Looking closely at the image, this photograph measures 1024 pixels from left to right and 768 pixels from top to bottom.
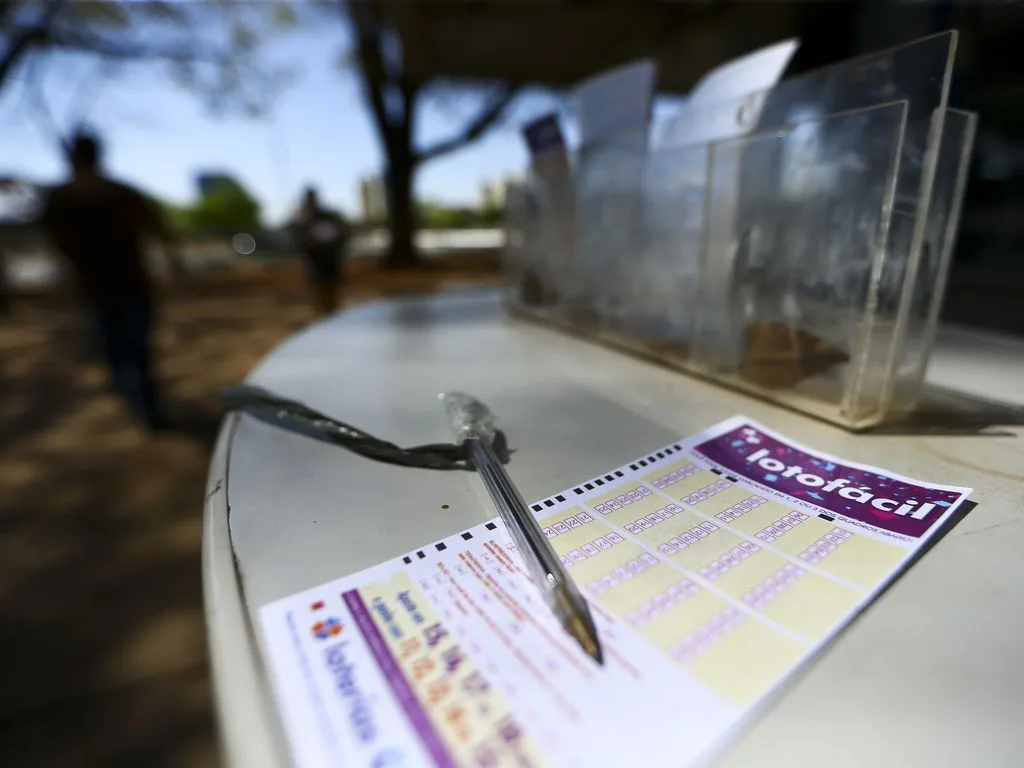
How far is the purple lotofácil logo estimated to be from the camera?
271mm

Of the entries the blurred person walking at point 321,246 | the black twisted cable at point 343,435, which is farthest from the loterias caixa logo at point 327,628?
the blurred person walking at point 321,246

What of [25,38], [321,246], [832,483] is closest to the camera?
[832,483]

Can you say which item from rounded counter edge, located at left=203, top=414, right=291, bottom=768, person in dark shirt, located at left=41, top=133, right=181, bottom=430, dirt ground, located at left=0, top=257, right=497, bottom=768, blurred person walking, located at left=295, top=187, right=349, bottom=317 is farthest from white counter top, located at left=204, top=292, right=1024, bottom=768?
blurred person walking, located at left=295, top=187, right=349, bottom=317

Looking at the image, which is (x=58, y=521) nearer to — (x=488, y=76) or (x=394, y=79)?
(x=488, y=76)

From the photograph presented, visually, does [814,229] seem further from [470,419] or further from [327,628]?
[327,628]

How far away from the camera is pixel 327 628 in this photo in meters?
0.20

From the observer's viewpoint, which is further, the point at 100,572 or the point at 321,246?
the point at 321,246

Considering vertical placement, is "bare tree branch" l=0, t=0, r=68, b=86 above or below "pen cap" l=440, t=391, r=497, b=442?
above

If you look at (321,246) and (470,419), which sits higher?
(321,246)

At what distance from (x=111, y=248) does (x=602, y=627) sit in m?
1.54

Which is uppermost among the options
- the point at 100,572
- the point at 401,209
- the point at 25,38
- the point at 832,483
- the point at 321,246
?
the point at 25,38

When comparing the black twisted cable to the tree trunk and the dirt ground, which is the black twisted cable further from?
the tree trunk

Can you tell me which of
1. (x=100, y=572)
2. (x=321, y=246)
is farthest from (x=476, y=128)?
(x=100, y=572)

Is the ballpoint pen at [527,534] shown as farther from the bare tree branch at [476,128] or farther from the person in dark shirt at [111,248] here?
the bare tree branch at [476,128]
